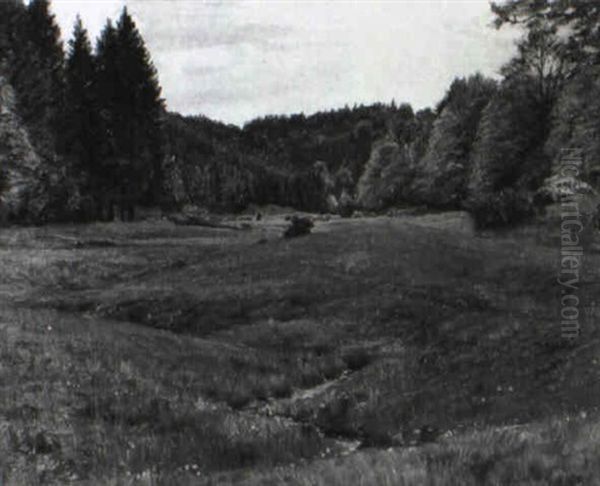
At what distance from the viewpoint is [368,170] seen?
494 ft

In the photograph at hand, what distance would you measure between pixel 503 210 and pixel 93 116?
141 feet

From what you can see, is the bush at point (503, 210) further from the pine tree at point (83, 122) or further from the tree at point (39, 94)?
the tree at point (39, 94)

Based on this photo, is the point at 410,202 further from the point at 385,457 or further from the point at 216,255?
the point at 385,457

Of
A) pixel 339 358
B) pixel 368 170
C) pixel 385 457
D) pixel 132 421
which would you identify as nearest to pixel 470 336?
pixel 339 358

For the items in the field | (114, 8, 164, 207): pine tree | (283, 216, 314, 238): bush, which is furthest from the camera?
(114, 8, 164, 207): pine tree

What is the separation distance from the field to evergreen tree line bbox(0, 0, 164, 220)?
35948 mm

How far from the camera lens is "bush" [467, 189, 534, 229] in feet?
186

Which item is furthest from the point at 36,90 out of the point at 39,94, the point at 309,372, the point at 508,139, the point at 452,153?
the point at 309,372

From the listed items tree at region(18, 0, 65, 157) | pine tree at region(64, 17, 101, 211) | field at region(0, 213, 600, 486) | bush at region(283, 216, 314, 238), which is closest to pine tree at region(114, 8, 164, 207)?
pine tree at region(64, 17, 101, 211)

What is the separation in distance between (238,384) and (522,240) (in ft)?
116

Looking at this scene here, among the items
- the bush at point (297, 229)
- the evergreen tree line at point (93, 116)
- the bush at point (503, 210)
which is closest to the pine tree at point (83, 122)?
the evergreen tree line at point (93, 116)

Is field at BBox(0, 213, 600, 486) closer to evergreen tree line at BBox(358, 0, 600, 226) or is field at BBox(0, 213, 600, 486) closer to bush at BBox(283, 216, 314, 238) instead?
evergreen tree line at BBox(358, 0, 600, 226)

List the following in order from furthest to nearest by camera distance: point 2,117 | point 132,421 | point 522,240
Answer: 1. point 2,117
2. point 522,240
3. point 132,421

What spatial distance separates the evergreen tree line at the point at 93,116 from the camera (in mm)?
77750
